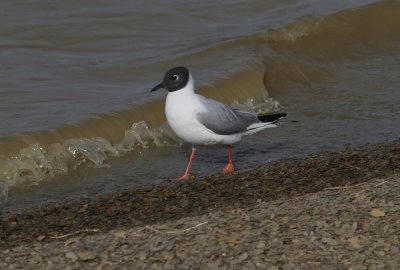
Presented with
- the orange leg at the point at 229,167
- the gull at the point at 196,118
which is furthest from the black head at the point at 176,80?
the orange leg at the point at 229,167

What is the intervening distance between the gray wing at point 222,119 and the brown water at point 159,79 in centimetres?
49

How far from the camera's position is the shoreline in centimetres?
730

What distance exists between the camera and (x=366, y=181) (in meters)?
7.94

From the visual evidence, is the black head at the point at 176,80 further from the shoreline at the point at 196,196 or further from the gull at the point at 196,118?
the shoreline at the point at 196,196

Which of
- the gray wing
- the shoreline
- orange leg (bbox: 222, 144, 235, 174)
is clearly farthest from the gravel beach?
the gray wing

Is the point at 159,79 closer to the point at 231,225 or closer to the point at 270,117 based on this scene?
the point at 270,117

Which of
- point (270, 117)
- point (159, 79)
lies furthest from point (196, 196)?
point (159, 79)

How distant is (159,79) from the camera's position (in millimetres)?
12039

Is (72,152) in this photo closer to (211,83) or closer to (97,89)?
(97,89)

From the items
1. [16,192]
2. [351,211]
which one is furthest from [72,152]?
[351,211]

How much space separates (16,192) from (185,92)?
1.80 metres

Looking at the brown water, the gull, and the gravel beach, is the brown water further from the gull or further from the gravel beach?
the gravel beach

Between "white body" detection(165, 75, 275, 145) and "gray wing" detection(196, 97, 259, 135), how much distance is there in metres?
0.04

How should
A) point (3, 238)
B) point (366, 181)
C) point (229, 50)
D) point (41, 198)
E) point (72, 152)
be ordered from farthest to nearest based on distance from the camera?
1. point (229, 50)
2. point (72, 152)
3. point (41, 198)
4. point (366, 181)
5. point (3, 238)
